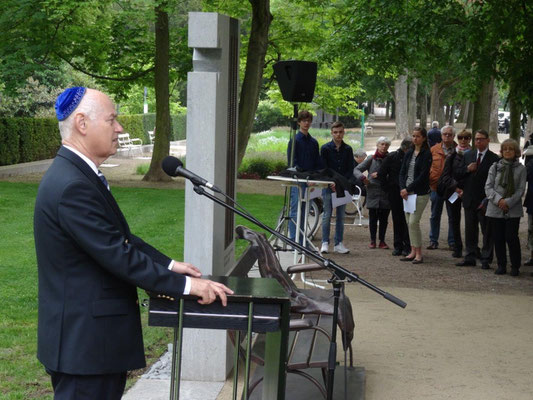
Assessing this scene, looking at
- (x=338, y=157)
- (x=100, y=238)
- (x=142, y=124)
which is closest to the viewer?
(x=100, y=238)

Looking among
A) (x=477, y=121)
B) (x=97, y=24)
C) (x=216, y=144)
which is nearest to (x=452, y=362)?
(x=216, y=144)

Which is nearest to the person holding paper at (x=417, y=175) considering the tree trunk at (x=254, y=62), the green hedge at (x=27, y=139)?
the tree trunk at (x=254, y=62)

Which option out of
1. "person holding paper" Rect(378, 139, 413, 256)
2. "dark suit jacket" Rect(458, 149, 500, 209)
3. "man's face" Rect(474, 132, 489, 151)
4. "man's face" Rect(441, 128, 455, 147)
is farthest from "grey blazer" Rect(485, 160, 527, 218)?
"man's face" Rect(441, 128, 455, 147)

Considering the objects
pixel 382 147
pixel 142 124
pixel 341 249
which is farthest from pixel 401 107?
pixel 341 249

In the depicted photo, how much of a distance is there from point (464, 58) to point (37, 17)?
11.9 meters

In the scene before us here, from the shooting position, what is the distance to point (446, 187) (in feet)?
47.5

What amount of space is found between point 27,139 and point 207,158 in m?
25.3

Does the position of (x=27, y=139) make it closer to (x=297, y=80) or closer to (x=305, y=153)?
(x=305, y=153)

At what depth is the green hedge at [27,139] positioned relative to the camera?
96.8 feet

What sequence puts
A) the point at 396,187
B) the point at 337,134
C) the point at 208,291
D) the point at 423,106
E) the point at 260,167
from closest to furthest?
1. the point at 208,291
2. the point at 337,134
3. the point at 396,187
4. the point at 260,167
5. the point at 423,106

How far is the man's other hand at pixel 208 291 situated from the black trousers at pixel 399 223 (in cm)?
1103

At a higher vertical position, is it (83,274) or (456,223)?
(83,274)

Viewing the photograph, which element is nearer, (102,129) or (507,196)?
(102,129)

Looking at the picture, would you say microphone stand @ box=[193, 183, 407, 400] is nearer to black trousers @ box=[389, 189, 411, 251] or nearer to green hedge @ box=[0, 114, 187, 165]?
black trousers @ box=[389, 189, 411, 251]
